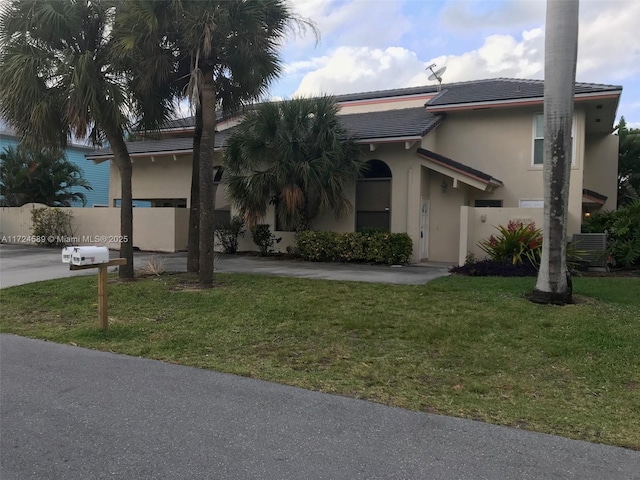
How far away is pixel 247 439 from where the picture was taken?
12.5 ft

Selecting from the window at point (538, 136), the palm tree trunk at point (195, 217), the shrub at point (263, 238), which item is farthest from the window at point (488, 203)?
the palm tree trunk at point (195, 217)

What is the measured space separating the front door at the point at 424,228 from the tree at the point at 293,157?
7.73ft

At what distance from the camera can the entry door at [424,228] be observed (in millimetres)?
15922

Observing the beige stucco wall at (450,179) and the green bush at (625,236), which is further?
the beige stucco wall at (450,179)

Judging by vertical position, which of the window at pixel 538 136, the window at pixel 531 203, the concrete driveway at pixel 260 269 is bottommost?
the concrete driveway at pixel 260 269

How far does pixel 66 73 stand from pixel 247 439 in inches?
356

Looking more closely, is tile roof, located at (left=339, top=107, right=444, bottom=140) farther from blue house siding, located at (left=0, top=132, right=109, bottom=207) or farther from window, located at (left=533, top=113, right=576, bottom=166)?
blue house siding, located at (left=0, top=132, right=109, bottom=207)

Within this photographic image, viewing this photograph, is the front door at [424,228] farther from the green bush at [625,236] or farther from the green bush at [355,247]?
the green bush at [625,236]

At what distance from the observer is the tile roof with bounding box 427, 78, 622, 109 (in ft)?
48.4

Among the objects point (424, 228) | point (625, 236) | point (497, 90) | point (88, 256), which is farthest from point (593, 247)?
point (88, 256)

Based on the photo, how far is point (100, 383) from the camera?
201 inches

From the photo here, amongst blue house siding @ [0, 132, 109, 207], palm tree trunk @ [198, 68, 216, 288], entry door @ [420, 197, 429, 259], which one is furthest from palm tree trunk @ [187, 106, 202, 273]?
blue house siding @ [0, 132, 109, 207]

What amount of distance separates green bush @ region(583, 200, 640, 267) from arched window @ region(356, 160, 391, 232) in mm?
6290

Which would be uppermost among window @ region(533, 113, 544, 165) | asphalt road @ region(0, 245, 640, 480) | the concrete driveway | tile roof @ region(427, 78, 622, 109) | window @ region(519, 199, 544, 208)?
tile roof @ region(427, 78, 622, 109)
